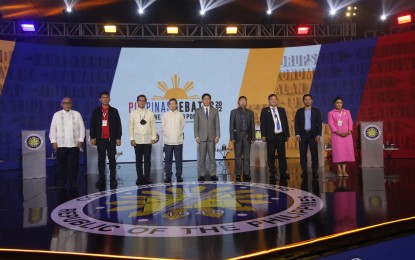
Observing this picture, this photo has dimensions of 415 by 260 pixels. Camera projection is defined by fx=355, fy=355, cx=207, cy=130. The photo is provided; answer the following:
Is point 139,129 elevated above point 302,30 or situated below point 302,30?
below

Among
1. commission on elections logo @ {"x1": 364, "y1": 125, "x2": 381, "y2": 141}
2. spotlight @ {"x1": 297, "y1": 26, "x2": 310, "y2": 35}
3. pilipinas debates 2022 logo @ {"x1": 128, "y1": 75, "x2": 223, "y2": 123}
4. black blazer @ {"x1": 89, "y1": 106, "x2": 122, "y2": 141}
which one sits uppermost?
spotlight @ {"x1": 297, "y1": 26, "x2": 310, "y2": 35}

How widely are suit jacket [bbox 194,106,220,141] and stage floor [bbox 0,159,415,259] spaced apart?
822 millimetres

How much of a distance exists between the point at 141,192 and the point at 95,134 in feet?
4.75

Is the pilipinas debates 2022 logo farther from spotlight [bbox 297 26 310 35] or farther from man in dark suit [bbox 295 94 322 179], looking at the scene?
man in dark suit [bbox 295 94 322 179]

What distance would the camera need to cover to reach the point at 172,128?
20.1 feet

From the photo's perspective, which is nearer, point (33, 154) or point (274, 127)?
point (274, 127)

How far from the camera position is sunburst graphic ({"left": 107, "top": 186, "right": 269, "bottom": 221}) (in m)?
3.74

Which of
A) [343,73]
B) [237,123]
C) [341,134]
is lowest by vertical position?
[341,134]

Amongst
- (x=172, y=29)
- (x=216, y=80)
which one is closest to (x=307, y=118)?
(x=216, y=80)

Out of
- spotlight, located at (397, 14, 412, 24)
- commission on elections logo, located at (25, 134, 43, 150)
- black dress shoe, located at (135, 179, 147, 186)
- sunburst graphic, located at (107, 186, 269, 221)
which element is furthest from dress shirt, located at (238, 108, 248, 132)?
spotlight, located at (397, 14, 412, 24)

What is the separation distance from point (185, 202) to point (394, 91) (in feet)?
24.1

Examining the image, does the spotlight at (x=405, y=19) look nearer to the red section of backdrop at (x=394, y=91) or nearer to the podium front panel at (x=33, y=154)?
the red section of backdrop at (x=394, y=91)

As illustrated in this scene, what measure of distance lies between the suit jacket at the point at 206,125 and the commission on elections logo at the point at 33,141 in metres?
3.32

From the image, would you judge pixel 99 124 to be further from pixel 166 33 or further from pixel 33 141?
pixel 166 33
